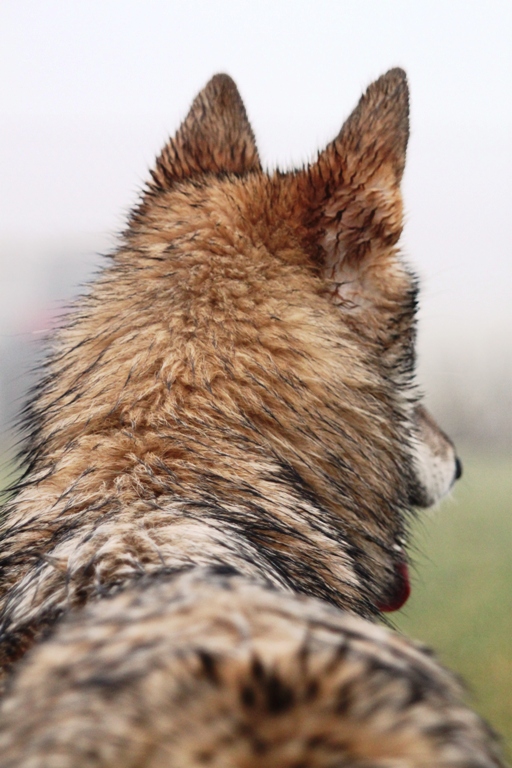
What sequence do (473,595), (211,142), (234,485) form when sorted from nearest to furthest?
(234,485) < (211,142) < (473,595)

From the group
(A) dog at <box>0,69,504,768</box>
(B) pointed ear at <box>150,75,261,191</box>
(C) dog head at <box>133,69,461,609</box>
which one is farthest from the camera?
(B) pointed ear at <box>150,75,261,191</box>

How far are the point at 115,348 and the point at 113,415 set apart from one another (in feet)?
1.08

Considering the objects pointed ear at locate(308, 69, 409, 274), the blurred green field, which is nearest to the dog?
pointed ear at locate(308, 69, 409, 274)

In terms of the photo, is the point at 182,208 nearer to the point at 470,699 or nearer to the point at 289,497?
the point at 289,497

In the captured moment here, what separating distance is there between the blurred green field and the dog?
2931mm

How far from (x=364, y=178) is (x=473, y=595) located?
959cm

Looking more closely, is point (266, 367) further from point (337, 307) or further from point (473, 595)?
point (473, 595)

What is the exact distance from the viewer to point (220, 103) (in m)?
3.14

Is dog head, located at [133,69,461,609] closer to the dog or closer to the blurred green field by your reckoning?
the dog

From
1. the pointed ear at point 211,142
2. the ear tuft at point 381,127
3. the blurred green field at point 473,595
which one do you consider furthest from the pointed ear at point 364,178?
the blurred green field at point 473,595

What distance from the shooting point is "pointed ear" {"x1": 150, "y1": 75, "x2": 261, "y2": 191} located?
118 inches

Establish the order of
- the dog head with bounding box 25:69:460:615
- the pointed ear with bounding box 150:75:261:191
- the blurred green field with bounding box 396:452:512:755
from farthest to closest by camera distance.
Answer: the blurred green field with bounding box 396:452:512:755 < the pointed ear with bounding box 150:75:261:191 < the dog head with bounding box 25:69:460:615

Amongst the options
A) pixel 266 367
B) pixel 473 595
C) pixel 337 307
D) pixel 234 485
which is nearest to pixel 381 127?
pixel 337 307

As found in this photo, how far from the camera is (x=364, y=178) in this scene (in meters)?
2.53
